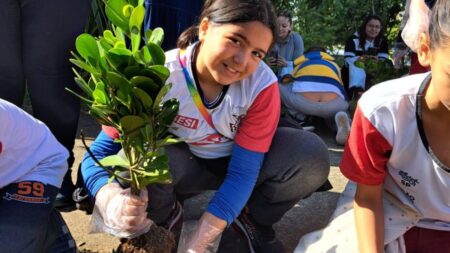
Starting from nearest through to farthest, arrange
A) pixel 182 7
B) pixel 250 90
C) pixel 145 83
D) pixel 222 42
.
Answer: pixel 145 83 < pixel 222 42 < pixel 250 90 < pixel 182 7

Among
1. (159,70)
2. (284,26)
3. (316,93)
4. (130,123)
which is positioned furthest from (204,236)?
(284,26)

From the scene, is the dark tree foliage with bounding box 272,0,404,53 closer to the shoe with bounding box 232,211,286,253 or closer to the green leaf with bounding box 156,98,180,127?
the shoe with bounding box 232,211,286,253

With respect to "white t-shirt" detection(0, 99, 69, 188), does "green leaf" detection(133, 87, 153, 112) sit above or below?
Answer: above

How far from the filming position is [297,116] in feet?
12.4

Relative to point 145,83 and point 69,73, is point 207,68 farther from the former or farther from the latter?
point 69,73

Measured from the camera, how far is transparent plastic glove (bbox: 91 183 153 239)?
1.51 meters

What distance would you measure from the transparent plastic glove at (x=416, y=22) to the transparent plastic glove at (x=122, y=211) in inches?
47.6

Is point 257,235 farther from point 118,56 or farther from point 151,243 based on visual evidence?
point 118,56

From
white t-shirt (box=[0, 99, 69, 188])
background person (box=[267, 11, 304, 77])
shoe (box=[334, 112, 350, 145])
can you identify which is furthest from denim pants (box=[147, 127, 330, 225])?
background person (box=[267, 11, 304, 77])

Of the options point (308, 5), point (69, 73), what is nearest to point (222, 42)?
point (69, 73)

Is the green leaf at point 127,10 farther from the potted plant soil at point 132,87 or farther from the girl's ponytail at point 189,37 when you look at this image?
the girl's ponytail at point 189,37

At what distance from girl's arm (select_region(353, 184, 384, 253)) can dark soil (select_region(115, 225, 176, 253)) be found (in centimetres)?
56

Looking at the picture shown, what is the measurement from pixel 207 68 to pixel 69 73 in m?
0.71

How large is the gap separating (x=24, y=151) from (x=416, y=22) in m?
1.54
